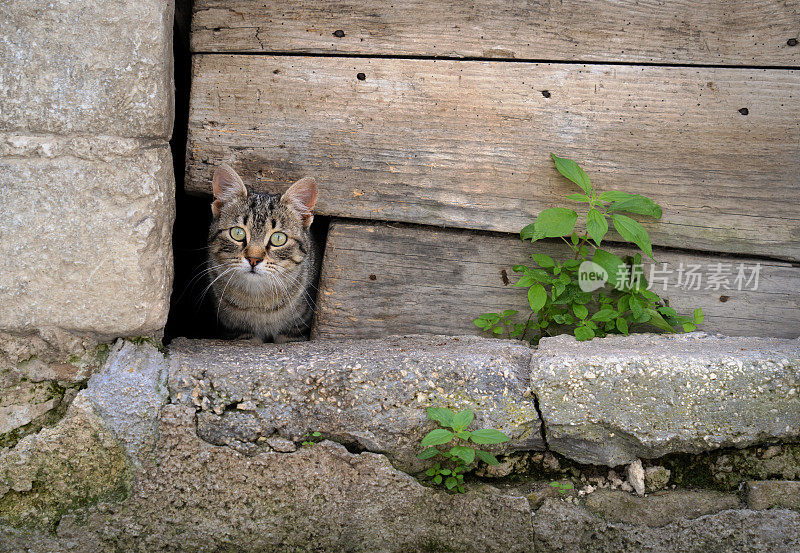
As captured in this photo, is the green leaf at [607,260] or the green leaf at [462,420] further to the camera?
the green leaf at [607,260]

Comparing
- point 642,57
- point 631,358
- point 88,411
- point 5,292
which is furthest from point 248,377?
point 642,57

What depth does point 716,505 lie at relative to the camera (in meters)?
2.42

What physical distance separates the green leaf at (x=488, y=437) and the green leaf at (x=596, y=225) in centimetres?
87

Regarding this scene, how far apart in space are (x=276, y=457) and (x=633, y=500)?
1327 millimetres

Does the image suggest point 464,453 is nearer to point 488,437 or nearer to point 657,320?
point 488,437

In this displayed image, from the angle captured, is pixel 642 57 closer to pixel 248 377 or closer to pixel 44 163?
pixel 248 377

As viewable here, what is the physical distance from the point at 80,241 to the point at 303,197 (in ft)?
3.30

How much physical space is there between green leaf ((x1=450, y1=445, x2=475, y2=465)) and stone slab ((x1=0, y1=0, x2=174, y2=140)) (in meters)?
1.63

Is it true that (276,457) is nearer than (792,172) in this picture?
Yes

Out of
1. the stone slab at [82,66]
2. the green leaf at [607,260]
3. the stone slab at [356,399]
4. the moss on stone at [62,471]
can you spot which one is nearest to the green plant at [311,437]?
the stone slab at [356,399]

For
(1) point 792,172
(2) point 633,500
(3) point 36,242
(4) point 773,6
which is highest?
(4) point 773,6

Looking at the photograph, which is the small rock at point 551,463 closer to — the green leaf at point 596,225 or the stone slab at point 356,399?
the stone slab at point 356,399

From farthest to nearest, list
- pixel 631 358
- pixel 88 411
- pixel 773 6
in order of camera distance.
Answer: pixel 773 6
pixel 631 358
pixel 88 411

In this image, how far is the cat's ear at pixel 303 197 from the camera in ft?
9.80
